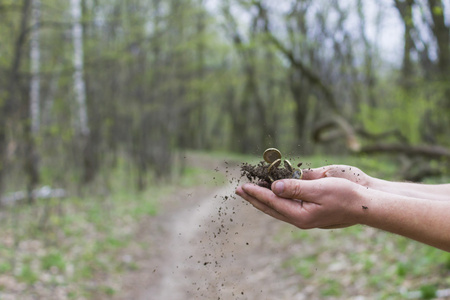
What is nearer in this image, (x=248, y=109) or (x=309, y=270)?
(x=309, y=270)

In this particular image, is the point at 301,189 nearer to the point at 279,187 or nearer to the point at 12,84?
the point at 279,187

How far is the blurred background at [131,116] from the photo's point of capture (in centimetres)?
628

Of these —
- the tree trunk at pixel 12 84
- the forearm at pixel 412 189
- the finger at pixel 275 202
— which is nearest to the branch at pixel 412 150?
the forearm at pixel 412 189

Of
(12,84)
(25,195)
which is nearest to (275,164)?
(12,84)

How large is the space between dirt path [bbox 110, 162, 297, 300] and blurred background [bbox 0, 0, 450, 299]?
479mm

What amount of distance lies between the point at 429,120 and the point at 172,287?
6.26 meters

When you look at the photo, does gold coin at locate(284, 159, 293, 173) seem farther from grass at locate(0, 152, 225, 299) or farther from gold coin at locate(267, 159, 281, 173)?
grass at locate(0, 152, 225, 299)

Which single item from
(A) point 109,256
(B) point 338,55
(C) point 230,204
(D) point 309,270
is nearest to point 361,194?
(C) point 230,204

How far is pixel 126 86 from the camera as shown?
15.2 metres

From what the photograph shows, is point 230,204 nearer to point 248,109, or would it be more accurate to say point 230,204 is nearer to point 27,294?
point 27,294

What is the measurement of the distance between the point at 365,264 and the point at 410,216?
4.17 metres

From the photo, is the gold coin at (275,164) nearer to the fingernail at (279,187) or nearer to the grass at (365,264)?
the fingernail at (279,187)

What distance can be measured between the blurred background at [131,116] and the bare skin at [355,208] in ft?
1.88

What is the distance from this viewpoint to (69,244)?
6.97m
